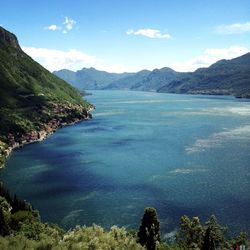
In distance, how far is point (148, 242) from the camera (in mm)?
74562

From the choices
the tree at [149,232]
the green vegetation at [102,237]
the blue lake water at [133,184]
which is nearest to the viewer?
the green vegetation at [102,237]

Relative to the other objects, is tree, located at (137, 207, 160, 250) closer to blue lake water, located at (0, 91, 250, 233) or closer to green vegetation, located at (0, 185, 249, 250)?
green vegetation, located at (0, 185, 249, 250)

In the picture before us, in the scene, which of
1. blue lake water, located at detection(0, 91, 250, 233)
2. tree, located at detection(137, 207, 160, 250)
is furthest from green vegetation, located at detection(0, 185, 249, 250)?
blue lake water, located at detection(0, 91, 250, 233)

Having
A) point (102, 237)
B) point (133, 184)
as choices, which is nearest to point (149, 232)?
point (102, 237)

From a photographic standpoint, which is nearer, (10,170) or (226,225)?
(226,225)

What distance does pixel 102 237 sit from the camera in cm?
6644

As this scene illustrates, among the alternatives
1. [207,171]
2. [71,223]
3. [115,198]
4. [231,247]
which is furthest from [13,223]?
[207,171]

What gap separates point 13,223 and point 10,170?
2959 inches

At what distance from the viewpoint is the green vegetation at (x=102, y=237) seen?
202 feet

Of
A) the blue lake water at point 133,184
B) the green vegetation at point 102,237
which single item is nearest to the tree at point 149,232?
the green vegetation at point 102,237

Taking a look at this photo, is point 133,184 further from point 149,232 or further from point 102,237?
point 102,237

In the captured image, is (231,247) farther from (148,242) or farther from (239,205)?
(239,205)

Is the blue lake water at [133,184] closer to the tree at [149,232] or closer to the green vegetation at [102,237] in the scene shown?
the green vegetation at [102,237]

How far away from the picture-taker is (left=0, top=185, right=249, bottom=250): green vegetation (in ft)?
202
